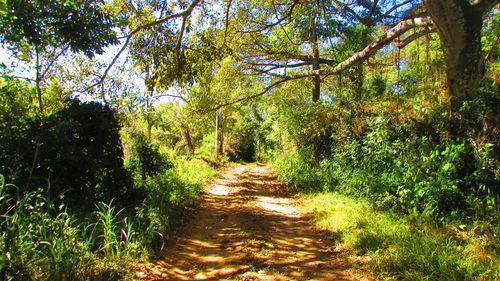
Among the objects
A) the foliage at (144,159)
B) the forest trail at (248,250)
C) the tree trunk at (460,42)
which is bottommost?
the forest trail at (248,250)

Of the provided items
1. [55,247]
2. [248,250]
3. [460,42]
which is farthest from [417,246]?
[55,247]

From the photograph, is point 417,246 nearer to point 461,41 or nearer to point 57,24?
point 461,41

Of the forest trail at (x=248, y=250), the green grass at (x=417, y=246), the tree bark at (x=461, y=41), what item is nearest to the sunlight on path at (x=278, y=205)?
the forest trail at (x=248, y=250)

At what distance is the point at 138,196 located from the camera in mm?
6152

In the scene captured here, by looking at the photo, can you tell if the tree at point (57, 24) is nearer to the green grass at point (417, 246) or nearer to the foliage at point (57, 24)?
the foliage at point (57, 24)

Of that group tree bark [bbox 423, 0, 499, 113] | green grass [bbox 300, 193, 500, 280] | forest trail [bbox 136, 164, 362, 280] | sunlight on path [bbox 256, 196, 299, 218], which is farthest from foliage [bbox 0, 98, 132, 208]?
tree bark [bbox 423, 0, 499, 113]

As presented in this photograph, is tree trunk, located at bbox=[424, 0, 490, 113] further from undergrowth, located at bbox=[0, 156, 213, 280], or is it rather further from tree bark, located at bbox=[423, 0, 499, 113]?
undergrowth, located at bbox=[0, 156, 213, 280]

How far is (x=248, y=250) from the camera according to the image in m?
3.96

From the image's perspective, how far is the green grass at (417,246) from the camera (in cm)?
283

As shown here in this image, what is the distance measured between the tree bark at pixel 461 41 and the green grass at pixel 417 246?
232cm

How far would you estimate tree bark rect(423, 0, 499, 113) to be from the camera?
4.40 metres

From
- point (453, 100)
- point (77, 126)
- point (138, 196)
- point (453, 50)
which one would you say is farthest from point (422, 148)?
point (77, 126)

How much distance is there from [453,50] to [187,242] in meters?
5.83

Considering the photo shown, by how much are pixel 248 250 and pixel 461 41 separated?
201 inches
